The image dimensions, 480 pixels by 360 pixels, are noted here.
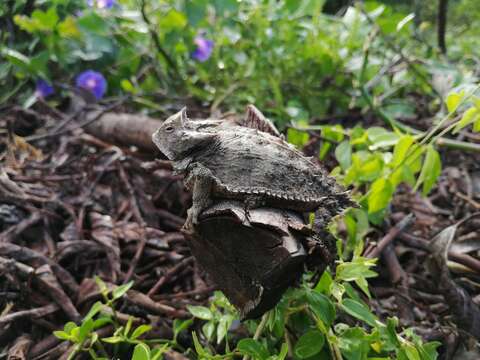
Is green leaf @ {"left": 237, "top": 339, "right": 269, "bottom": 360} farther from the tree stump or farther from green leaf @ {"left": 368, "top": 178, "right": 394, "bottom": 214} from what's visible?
green leaf @ {"left": 368, "top": 178, "right": 394, "bottom": 214}

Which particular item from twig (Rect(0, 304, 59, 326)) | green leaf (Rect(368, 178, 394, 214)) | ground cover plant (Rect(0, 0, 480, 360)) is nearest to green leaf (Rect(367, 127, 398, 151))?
ground cover plant (Rect(0, 0, 480, 360))

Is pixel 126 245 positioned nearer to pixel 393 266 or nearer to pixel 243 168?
pixel 243 168

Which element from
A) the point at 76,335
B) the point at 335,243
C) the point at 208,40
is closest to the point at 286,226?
the point at 335,243

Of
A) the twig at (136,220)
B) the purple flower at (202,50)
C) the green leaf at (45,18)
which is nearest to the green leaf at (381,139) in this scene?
the twig at (136,220)

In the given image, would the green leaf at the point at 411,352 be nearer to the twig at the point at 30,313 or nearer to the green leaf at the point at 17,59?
the twig at the point at 30,313

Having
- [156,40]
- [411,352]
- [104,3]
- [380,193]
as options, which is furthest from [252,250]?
[104,3]

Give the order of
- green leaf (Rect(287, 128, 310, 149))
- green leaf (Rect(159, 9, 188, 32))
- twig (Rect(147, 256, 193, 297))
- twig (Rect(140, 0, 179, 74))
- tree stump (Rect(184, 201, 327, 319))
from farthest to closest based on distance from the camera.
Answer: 1. green leaf (Rect(159, 9, 188, 32))
2. twig (Rect(140, 0, 179, 74))
3. green leaf (Rect(287, 128, 310, 149))
4. twig (Rect(147, 256, 193, 297))
5. tree stump (Rect(184, 201, 327, 319))

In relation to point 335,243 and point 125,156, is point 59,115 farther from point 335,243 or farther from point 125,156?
point 335,243
